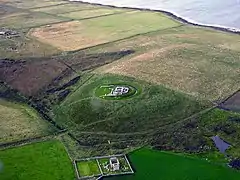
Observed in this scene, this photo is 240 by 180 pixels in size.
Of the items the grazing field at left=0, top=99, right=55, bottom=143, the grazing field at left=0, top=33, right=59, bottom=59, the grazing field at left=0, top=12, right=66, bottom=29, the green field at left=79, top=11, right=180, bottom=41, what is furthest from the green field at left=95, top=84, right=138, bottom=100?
the grazing field at left=0, top=12, right=66, bottom=29

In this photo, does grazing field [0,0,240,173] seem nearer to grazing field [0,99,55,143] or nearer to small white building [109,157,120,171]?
grazing field [0,99,55,143]

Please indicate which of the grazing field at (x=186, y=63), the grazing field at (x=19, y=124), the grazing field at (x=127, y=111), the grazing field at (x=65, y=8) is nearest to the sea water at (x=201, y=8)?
the grazing field at (x=65, y=8)

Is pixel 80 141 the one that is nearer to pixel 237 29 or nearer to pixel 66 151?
pixel 66 151

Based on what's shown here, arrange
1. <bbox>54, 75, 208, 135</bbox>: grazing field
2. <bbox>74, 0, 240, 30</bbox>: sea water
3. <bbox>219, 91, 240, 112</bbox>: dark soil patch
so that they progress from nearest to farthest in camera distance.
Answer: <bbox>54, 75, 208, 135</bbox>: grazing field < <bbox>219, 91, 240, 112</bbox>: dark soil patch < <bbox>74, 0, 240, 30</bbox>: sea water

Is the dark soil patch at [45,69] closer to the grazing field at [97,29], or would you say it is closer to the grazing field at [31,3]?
the grazing field at [97,29]

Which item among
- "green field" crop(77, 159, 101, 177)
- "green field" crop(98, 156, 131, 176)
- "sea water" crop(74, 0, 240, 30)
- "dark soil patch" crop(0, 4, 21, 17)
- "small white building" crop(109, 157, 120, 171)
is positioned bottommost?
"green field" crop(77, 159, 101, 177)

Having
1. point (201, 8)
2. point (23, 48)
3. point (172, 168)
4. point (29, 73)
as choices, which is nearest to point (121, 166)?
point (172, 168)

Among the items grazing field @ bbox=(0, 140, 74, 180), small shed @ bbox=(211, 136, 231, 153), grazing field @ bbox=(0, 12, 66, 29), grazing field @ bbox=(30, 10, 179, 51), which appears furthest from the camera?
grazing field @ bbox=(0, 12, 66, 29)

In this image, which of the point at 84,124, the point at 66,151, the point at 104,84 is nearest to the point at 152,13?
the point at 104,84
